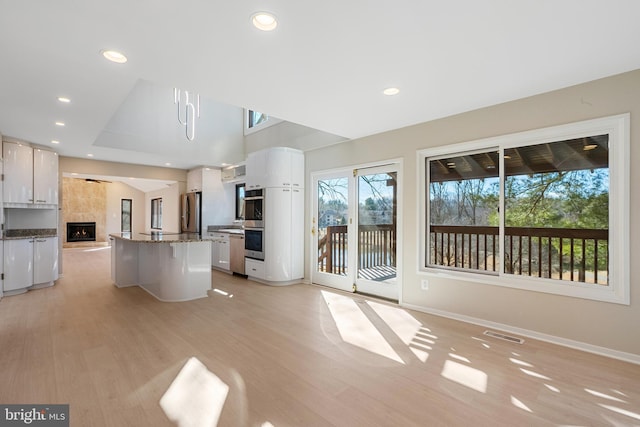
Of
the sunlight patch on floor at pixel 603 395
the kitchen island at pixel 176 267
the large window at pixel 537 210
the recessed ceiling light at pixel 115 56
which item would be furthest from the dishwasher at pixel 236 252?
the sunlight patch on floor at pixel 603 395

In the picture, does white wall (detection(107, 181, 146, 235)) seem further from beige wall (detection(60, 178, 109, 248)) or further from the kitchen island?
the kitchen island

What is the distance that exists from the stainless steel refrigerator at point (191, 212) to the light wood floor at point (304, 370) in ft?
11.4

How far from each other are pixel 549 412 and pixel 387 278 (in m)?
2.54

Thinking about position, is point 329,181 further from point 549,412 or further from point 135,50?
point 549,412

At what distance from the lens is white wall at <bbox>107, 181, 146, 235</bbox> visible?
11938mm

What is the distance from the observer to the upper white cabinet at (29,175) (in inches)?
179

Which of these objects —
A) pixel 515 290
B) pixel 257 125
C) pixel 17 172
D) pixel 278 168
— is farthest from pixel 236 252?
pixel 515 290

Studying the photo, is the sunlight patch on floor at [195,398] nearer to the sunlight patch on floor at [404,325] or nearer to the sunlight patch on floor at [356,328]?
the sunlight patch on floor at [356,328]

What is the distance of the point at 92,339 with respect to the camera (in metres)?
2.82

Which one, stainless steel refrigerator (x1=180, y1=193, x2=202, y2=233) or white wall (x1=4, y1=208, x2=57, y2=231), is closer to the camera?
white wall (x1=4, y1=208, x2=57, y2=231)

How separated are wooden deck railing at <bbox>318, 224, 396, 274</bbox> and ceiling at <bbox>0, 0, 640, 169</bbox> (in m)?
1.67

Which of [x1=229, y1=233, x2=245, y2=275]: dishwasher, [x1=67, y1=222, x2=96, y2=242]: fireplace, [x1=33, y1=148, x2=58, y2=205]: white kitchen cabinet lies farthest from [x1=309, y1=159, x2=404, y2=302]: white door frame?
[x1=67, y1=222, x2=96, y2=242]: fireplace

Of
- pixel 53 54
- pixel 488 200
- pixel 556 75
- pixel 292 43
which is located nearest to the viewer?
pixel 292 43

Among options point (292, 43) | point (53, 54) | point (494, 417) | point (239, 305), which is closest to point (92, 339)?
point (239, 305)
